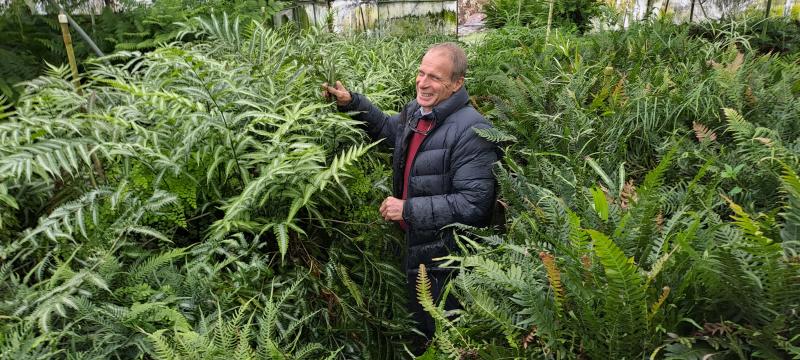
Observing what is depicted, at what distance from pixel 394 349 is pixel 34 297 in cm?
154

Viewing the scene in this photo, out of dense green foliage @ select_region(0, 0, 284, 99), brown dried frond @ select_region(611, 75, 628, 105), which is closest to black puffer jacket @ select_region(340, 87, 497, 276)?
brown dried frond @ select_region(611, 75, 628, 105)

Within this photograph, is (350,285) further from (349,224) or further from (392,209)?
(392,209)

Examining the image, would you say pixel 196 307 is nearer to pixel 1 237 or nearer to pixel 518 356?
pixel 1 237

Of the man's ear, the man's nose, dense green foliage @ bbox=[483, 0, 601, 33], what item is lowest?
the man's ear

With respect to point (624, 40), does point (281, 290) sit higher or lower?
lower

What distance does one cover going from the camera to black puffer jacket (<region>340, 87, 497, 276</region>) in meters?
2.46

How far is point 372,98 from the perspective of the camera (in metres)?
3.28

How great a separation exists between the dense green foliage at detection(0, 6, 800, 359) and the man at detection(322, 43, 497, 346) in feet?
0.45

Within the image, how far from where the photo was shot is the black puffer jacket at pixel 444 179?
246 cm

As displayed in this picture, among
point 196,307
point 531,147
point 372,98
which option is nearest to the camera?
point 196,307

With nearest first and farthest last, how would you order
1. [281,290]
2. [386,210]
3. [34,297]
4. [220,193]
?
[34,297] → [281,290] → [220,193] → [386,210]

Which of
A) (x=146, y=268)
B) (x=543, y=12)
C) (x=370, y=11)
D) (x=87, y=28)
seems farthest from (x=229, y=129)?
(x=370, y=11)

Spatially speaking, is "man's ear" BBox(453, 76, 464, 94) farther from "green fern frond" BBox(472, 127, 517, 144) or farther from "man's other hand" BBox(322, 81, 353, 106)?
"man's other hand" BBox(322, 81, 353, 106)

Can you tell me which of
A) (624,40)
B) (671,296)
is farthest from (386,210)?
(624,40)
